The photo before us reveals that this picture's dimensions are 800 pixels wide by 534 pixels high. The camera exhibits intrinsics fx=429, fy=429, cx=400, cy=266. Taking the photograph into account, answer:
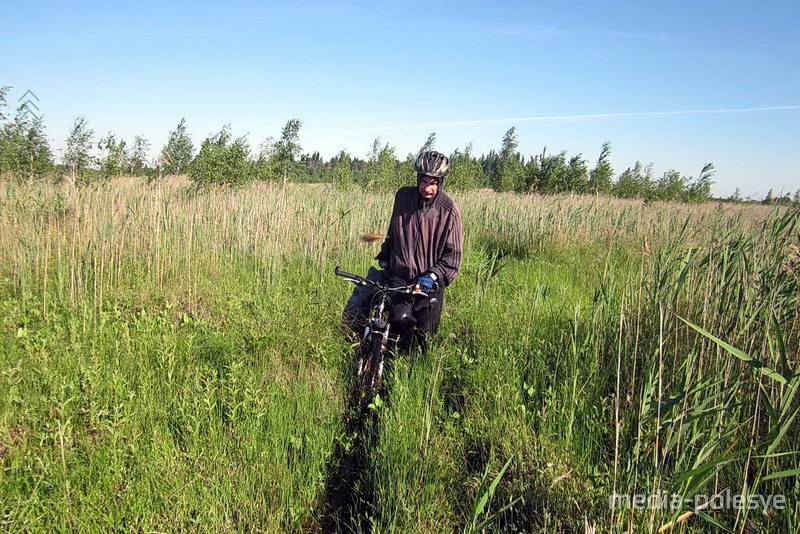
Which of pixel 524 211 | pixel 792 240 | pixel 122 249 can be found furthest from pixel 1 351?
pixel 524 211

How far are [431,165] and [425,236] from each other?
2.14ft

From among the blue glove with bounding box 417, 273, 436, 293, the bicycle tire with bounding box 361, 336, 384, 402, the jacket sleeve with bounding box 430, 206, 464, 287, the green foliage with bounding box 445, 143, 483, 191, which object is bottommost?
the bicycle tire with bounding box 361, 336, 384, 402

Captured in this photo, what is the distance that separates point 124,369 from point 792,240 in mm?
4790

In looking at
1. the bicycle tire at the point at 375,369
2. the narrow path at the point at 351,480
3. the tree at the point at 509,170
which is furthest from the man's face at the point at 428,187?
the tree at the point at 509,170

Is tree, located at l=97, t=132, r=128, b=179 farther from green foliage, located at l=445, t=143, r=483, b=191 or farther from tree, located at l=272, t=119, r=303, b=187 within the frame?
green foliage, located at l=445, t=143, r=483, b=191

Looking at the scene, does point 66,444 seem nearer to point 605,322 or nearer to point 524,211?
point 605,322

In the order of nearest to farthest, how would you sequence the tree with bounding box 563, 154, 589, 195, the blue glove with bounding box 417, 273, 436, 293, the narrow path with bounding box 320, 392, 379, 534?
the narrow path with bounding box 320, 392, 379, 534
the blue glove with bounding box 417, 273, 436, 293
the tree with bounding box 563, 154, 589, 195

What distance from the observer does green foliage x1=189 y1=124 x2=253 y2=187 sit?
13.1 meters

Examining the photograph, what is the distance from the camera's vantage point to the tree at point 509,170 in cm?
2822

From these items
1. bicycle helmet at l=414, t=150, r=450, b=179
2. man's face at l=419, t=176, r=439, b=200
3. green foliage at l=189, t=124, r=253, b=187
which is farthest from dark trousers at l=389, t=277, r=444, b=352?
green foliage at l=189, t=124, r=253, b=187

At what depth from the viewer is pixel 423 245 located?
13.1 ft

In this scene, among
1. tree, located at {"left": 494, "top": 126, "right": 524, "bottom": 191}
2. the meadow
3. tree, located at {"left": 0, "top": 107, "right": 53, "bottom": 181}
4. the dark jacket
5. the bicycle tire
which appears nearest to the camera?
the meadow

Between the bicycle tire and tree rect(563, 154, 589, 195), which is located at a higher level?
tree rect(563, 154, 589, 195)

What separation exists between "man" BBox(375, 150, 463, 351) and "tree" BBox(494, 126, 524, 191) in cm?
2448
